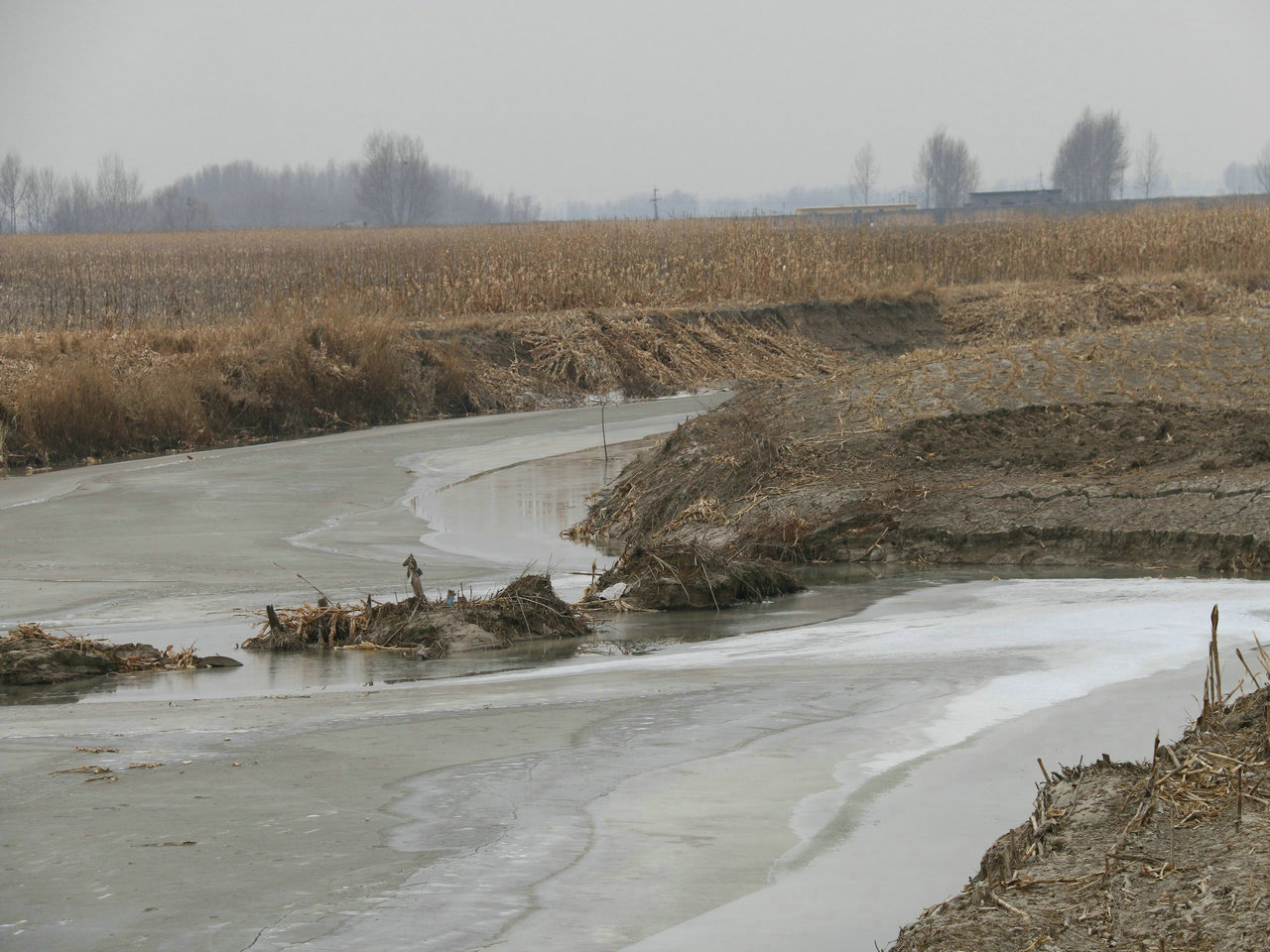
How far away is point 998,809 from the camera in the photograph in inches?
164

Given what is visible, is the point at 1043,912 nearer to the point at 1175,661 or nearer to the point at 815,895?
Answer: the point at 815,895

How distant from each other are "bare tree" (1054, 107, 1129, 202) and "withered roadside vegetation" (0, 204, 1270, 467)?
348 feet

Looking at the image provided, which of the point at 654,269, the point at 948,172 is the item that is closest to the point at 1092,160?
the point at 948,172

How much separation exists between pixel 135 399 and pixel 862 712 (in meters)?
14.2

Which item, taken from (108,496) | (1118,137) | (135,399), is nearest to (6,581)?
(108,496)

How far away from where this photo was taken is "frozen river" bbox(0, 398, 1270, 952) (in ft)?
11.4

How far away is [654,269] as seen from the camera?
2945cm

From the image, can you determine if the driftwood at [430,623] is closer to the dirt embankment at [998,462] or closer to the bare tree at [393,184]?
the dirt embankment at [998,462]

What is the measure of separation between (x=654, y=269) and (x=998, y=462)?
1965 centimetres

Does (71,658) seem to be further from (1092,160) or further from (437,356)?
(1092,160)

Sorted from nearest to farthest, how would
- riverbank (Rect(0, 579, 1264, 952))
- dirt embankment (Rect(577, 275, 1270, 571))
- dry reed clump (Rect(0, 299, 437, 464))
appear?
1. riverbank (Rect(0, 579, 1264, 952))
2. dirt embankment (Rect(577, 275, 1270, 571))
3. dry reed clump (Rect(0, 299, 437, 464))

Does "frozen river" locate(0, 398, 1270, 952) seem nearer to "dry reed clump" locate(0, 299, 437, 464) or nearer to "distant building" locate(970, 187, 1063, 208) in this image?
"dry reed clump" locate(0, 299, 437, 464)

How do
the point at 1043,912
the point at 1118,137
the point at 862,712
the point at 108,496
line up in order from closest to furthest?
the point at 1043,912
the point at 862,712
the point at 108,496
the point at 1118,137

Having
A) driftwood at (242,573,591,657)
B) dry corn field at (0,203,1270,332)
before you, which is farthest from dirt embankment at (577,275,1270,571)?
dry corn field at (0,203,1270,332)
